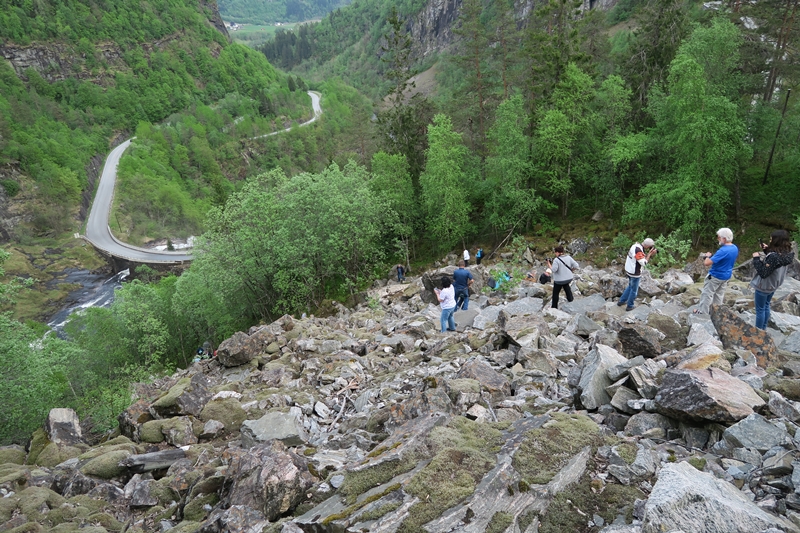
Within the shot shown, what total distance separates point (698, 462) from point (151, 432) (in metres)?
12.2

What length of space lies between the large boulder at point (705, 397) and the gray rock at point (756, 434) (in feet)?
0.61

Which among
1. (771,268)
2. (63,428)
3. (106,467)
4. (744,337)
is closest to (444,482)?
(744,337)

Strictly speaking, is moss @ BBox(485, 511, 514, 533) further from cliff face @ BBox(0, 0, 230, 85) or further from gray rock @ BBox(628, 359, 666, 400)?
cliff face @ BBox(0, 0, 230, 85)

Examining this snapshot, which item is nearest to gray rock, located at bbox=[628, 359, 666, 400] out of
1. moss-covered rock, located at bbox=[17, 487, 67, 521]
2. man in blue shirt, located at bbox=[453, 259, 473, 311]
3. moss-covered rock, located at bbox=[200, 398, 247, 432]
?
man in blue shirt, located at bbox=[453, 259, 473, 311]

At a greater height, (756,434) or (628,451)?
(756,434)

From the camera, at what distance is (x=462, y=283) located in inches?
655

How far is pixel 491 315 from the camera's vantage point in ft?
54.9

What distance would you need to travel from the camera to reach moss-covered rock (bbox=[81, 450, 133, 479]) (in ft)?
32.4

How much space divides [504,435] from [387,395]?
4.57m

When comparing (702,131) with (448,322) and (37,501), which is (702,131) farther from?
(37,501)

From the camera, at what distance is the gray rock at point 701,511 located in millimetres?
4273

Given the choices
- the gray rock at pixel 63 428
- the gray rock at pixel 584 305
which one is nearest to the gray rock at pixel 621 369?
the gray rock at pixel 584 305

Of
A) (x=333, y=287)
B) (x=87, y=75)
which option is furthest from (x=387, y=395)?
(x=87, y=75)

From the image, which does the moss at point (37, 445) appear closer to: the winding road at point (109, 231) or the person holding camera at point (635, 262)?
the person holding camera at point (635, 262)
